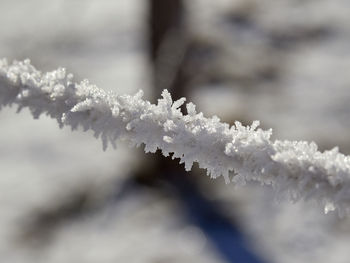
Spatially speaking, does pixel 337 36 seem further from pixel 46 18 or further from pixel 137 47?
pixel 46 18

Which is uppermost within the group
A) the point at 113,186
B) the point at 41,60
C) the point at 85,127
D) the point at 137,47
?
the point at 137,47

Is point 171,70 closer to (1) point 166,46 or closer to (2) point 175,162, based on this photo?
(1) point 166,46

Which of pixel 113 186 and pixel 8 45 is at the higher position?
pixel 8 45

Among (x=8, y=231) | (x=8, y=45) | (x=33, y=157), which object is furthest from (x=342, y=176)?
(x=8, y=45)

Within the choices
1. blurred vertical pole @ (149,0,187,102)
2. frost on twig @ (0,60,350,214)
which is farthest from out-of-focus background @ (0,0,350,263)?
frost on twig @ (0,60,350,214)

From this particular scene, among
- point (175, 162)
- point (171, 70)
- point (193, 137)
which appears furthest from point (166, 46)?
point (193, 137)

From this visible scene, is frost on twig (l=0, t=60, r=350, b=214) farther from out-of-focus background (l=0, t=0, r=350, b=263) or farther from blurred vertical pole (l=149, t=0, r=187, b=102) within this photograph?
blurred vertical pole (l=149, t=0, r=187, b=102)
